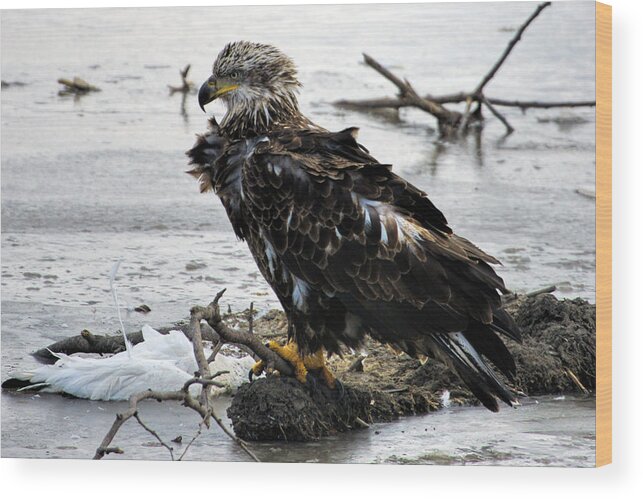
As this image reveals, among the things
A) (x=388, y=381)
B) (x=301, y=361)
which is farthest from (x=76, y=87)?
(x=388, y=381)

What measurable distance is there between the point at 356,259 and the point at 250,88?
2.88 ft

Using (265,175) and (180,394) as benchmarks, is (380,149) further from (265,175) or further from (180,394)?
(180,394)

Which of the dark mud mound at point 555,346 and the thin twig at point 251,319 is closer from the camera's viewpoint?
the dark mud mound at point 555,346

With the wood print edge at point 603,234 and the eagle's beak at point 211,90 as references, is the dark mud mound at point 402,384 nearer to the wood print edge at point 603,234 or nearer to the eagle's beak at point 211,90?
the wood print edge at point 603,234

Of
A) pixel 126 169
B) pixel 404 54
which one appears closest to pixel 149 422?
pixel 126 169

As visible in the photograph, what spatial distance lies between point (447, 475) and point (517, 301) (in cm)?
74

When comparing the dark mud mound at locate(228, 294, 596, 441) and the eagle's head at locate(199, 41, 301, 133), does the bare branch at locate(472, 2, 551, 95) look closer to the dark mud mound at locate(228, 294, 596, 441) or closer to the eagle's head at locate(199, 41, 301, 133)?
the eagle's head at locate(199, 41, 301, 133)

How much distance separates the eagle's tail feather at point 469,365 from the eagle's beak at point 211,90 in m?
1.31

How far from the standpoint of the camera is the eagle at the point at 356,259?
5051 millimetres

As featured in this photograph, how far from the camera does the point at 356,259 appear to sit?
506cm

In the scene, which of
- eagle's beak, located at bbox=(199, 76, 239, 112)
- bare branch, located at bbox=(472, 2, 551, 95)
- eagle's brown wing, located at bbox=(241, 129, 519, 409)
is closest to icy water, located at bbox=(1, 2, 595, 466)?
bare branch, located at bbox=(472, 2, 551, 95)

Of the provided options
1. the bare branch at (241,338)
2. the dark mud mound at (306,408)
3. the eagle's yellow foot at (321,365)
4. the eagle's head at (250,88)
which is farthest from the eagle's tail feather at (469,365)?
the eagle's head at (250,88)

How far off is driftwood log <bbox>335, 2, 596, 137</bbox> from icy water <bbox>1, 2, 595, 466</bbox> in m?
0.03

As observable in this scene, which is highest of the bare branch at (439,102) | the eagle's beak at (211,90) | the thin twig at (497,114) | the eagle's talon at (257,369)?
the eagle's beak at (211,90)
